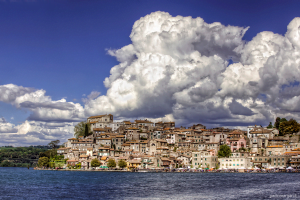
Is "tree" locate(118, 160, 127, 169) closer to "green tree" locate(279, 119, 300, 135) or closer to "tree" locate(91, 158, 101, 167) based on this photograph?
"tree" locate(91, 158, 101, 167)

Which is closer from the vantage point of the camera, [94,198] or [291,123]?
[94,198]

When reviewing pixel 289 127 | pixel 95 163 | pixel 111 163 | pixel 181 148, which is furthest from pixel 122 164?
pixel 289 127

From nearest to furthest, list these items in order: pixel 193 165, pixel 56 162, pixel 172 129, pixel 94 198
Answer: pixel 94 198 < pixel 193 165 < pixel 56 162 < pixel 172 129

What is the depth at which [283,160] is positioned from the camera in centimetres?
9912

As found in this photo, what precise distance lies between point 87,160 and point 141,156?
19305 mm

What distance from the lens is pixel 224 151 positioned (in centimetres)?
10575

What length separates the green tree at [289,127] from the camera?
383 feet

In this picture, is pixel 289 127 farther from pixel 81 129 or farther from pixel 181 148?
pixel 81 129

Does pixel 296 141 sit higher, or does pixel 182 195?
pixel 296 141

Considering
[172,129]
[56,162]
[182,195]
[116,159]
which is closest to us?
[182,195]

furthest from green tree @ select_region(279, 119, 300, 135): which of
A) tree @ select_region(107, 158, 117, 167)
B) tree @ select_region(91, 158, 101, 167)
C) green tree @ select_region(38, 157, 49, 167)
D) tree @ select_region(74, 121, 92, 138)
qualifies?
green tree @ select_region(38, 157, 49, 167)

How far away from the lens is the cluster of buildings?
103106 millimetres

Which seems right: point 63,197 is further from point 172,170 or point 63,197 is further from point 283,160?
point 283,160

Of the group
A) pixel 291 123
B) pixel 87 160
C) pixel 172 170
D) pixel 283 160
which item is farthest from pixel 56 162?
pixel 291 123
